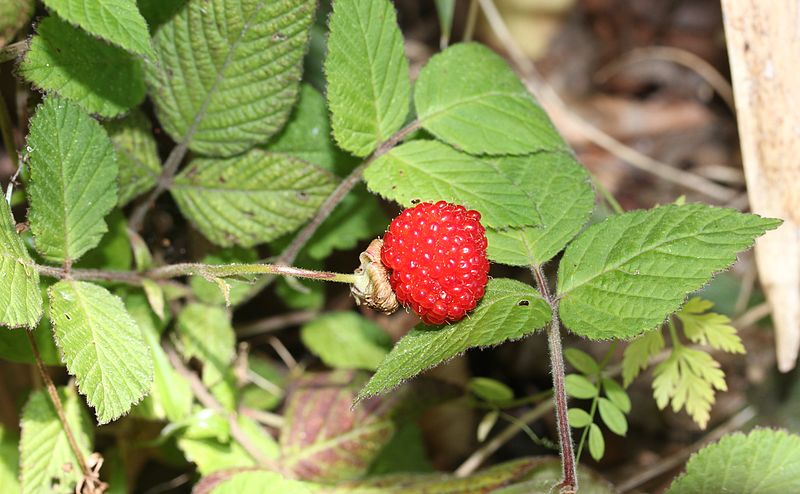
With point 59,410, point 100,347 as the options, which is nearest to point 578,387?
point 100,347

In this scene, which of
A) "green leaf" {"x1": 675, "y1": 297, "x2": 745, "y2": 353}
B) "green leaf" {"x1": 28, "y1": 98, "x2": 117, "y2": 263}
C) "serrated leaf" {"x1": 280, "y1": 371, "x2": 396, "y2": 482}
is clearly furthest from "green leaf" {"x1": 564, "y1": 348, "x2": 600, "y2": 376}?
"green leaf" {"x1": 28, "y1": 98, "x2": 117, "y2": 263}

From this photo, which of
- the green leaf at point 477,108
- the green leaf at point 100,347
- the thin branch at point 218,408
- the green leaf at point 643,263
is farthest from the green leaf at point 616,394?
the green leaf at point 100,347

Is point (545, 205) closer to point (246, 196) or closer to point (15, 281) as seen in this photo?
point (246, 196)

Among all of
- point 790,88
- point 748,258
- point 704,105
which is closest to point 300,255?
point 790,88

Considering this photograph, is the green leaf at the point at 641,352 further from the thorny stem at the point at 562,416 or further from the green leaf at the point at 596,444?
the thorny stem at the point at 562,416

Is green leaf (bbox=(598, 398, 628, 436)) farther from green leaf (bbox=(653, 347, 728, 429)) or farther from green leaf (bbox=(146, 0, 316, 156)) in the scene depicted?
green leaf (bbox=(146, 0, 316, 156))

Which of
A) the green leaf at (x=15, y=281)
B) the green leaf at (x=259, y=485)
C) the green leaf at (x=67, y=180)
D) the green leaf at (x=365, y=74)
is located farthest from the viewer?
the green leaf at (x=259, y=485)

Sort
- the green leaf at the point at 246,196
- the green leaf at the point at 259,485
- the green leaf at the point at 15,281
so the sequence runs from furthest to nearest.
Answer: the green leaf at the point at 246,196, the green leaf at the point at 259,485, the green leaf at the point at 15,281
